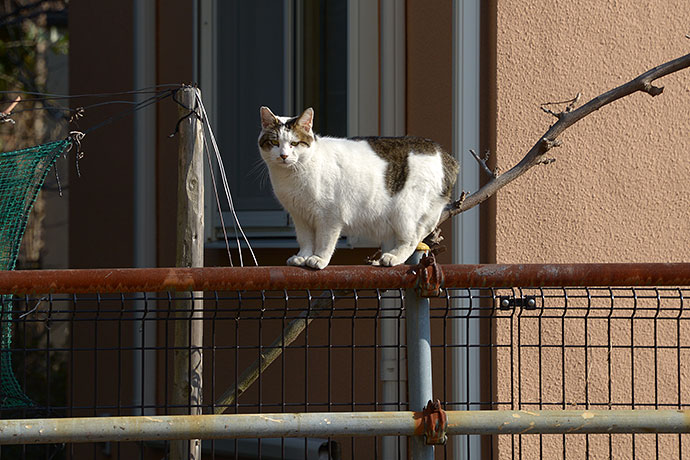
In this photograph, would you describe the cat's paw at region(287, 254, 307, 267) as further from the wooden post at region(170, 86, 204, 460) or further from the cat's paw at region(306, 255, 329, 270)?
the wooden post at region(170, 86, 204, 460)

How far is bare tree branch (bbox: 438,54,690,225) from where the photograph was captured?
2.92 meters

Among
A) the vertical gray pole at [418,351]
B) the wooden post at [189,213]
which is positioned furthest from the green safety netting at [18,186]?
the vertical gray pole at [418,351]

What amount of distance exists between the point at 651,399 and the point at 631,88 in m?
1.48

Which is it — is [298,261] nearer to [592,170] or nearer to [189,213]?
[189,213]

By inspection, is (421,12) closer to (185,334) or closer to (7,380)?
(185,334)

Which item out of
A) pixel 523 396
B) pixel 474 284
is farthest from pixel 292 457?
pixel 474 284

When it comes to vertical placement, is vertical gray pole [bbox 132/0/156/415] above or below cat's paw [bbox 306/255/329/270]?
above

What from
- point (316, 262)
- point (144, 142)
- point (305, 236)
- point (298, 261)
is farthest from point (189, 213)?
point (144, 142)

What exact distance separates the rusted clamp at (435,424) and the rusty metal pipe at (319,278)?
0.27 meters

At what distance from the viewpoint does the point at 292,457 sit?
432 cm

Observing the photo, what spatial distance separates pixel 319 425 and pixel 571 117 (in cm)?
158

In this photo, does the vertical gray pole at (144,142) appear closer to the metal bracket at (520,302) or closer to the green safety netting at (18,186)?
the green safety netting at (18,186)

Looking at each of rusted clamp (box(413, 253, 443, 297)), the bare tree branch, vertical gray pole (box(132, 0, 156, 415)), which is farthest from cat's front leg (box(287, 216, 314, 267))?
vertical gray pole (box(132, 0, 156, 415))

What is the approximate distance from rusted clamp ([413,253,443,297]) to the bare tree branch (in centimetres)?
99
